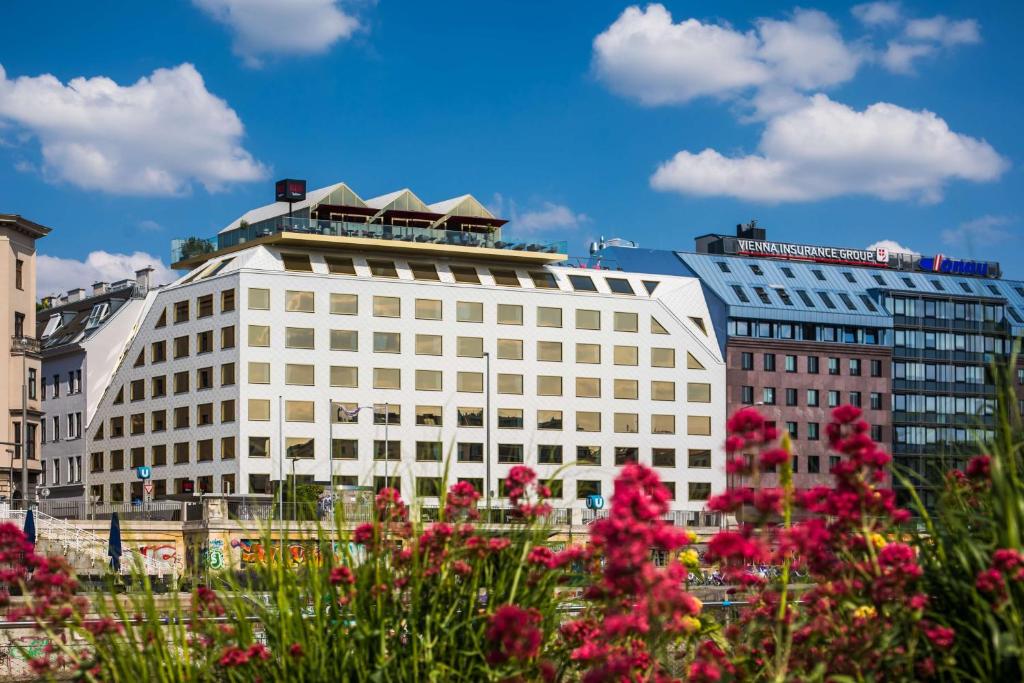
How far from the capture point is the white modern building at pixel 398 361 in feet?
291

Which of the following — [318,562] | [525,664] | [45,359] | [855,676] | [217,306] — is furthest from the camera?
[45,359]

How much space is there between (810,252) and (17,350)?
5974 cm

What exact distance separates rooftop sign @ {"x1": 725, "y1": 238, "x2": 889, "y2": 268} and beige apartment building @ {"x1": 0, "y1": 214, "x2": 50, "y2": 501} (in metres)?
52.3

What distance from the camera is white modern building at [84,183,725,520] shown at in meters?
88.8

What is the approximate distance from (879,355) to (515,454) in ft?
90.8

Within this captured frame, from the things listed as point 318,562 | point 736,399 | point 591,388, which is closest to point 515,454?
point 591,388

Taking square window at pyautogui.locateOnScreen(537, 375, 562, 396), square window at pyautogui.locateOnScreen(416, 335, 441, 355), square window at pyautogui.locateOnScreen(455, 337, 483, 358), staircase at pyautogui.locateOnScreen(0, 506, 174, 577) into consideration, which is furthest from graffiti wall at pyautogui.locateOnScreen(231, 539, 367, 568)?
square window at pyautogui.locateOnScreen(537, 375, 562, 396)

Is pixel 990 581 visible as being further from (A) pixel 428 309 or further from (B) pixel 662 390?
(B) pixel 662 390

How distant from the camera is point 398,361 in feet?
301

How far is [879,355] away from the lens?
107 meters

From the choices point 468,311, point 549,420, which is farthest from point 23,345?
point 549,420

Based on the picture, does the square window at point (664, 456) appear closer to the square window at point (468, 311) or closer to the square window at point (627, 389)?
the square window at point (627, 389)

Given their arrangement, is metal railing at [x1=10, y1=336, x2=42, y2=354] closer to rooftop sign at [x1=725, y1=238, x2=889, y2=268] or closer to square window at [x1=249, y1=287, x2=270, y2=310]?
square window at [x1=249, y1=287, x2=270, y2=310]

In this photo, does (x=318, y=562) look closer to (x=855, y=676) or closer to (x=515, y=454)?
(x=855, y=676)
